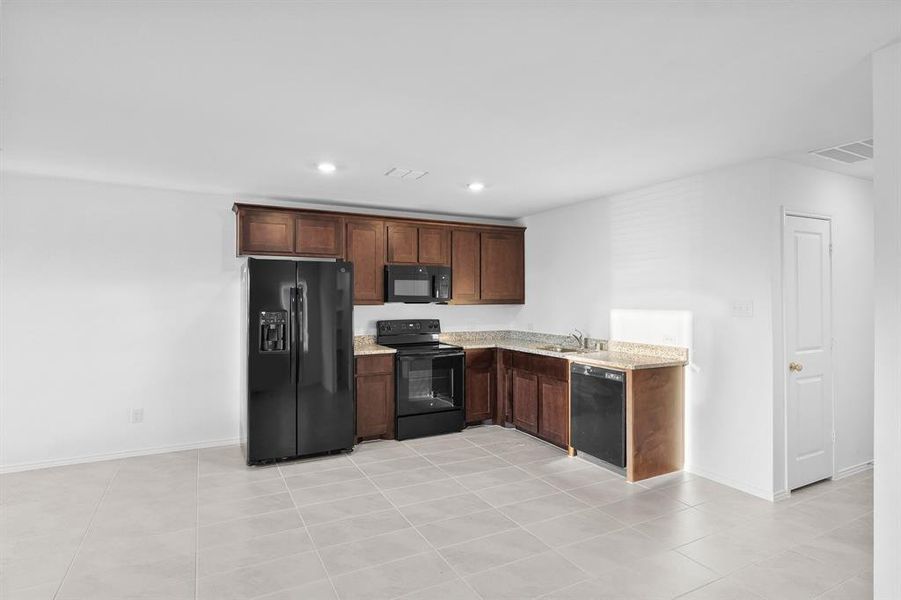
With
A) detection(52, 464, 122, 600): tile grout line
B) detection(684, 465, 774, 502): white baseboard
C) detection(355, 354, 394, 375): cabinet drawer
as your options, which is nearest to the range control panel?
detection(355, 354, 394, 375): cabinet drawer

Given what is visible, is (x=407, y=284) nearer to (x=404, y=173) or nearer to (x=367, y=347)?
(x=367, y=347)

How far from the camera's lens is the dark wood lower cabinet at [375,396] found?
16.2 feet

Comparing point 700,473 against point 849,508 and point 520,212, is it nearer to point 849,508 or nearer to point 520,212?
point 849,508

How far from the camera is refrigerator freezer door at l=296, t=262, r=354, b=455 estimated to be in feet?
14.5

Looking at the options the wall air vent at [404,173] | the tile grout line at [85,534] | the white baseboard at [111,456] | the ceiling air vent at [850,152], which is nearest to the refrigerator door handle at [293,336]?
the white baseboard at [111,456]

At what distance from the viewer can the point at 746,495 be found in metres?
3.65

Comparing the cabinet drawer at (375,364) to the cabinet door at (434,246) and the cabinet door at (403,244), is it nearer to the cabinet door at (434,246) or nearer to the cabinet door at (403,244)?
the cabinet door at (403,244)

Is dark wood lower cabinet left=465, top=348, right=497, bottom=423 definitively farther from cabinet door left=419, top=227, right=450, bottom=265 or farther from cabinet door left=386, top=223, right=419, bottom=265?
cabinet door left=386, top=223, right=419, bottom=265

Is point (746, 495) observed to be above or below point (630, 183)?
below

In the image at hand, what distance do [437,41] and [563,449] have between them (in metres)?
3.86

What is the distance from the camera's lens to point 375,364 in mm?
5012

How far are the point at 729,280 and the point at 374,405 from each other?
3372mm

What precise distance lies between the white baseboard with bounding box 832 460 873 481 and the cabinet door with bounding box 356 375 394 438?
12.7 ft

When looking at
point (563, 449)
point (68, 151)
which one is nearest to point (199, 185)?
point (68, 151)
